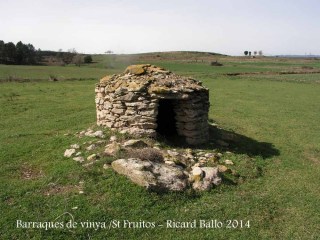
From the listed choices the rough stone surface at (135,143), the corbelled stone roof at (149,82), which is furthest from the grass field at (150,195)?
the corbelled stone roof at (149,82)

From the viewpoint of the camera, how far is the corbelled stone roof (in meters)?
11.6

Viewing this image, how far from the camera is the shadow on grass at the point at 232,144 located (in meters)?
12.0

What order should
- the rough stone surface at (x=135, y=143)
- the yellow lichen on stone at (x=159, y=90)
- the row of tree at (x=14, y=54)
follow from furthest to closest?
the row of tree at (x=14, y=54)
the yellow lichen on stone at (x=159, y=90)
the rough stone surface at (x=135, y=143)

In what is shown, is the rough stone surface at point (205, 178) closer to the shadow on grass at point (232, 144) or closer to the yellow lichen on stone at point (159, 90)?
the shadow on grass at point (232, 144)

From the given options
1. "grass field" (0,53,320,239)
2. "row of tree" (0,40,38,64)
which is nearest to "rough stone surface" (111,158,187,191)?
"grass field" (0,53,320,239)

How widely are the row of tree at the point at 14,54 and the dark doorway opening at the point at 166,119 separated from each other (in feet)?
213

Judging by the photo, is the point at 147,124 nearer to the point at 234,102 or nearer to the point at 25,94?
the point at 234,102

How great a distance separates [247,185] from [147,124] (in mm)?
3895

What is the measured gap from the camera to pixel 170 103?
44.0 ft

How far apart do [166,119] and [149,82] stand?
2254mm

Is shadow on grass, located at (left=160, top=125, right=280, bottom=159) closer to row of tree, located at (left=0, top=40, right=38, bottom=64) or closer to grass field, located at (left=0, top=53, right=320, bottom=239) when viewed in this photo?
grass field, located at (left=0, top=53, right=320, bottom=239)

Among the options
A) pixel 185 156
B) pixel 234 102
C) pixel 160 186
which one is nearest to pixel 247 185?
pixel 185 156

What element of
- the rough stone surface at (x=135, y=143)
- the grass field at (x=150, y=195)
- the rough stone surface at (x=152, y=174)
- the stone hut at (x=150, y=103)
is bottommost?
the grass field at (x=150, y=195)

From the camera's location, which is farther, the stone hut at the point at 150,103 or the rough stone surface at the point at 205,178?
the stone hut at the point at 150,103
